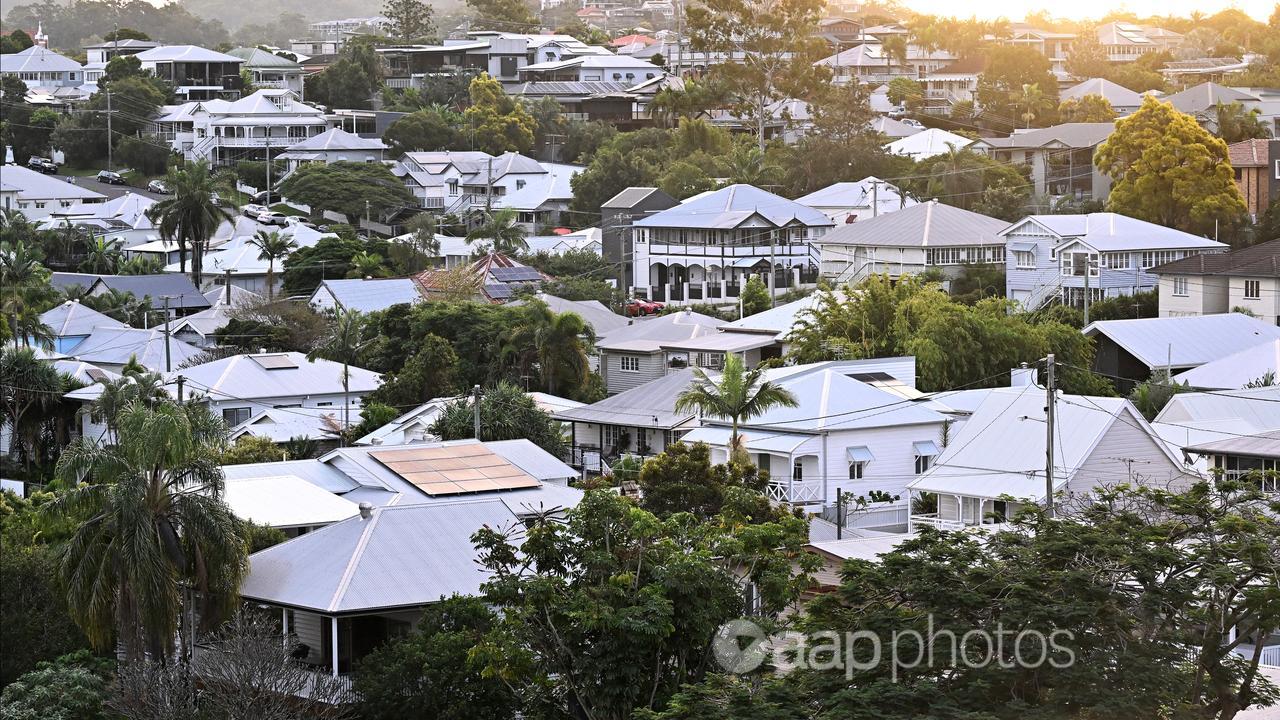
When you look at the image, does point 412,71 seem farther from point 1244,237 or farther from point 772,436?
point 772,436

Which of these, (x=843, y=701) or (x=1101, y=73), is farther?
(x=1101, y=73)

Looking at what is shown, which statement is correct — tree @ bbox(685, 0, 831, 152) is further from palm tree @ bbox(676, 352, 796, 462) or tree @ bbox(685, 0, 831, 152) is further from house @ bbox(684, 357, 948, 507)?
palm tree @ bbox(676, 352, 796, 462)

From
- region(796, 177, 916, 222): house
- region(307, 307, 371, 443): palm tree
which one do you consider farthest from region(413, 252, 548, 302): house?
region(796, 177, 916, 222): house

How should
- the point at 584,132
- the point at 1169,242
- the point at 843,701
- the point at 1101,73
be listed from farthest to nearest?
the point at 1101,73 → the point at 584,132 → the point at 1169,242 → the point at 843,701

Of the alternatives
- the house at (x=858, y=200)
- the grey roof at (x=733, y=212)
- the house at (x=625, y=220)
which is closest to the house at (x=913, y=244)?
the grey roof at (x=733, y=212)

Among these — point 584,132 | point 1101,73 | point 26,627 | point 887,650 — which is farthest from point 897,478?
point 1101,73

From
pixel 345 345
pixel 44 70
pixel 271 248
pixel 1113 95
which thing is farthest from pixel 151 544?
pixel 44 70

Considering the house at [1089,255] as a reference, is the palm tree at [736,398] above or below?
below

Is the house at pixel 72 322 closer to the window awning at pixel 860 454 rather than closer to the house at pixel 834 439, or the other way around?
the house at pixel 834 439
